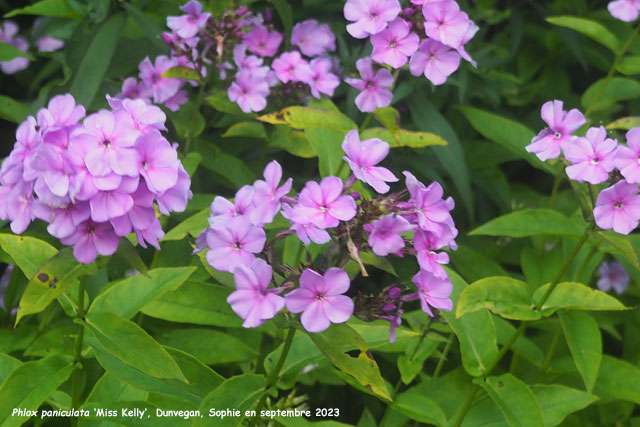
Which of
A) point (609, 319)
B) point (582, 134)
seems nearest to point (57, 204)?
point (582, 134)

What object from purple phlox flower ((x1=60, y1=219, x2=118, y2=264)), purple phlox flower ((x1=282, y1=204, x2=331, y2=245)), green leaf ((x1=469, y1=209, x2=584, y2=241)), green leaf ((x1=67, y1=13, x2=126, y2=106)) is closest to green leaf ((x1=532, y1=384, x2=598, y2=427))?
green leaf ((x1=469, y1=209, x2=584, y2=241))

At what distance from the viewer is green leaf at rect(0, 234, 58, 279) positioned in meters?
1.70

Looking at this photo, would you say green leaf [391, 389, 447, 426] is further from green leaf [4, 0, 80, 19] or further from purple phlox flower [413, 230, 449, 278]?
green leaf [4, 0, 80, 19]

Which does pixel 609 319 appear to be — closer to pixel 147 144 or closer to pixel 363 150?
pixel 363 150

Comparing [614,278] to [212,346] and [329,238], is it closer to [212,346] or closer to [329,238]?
[212,346]

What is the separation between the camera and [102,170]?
1.33 meters

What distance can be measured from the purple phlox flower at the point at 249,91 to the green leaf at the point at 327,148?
249mm

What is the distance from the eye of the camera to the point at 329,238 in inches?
53.7

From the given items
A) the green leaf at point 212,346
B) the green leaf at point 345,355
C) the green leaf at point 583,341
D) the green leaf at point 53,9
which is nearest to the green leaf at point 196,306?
the green leaf at point 212,346

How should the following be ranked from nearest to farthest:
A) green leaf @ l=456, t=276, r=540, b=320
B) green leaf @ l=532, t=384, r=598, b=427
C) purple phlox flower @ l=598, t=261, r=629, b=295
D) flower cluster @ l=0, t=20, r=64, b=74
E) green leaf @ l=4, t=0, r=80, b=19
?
1. green leaf @ l=456, t=276, r=540, b=320
2. green leaf @ l=532, t=384, r=598, b=427
3. green leaf @ l=4, t=0, r=80, b=19
4. purple phlox flower @ l=598, t=261, r=629, b=295
5. flower cluster @ l=0, t=20, r=64, b=74

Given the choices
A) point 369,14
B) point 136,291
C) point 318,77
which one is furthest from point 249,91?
point 136,291

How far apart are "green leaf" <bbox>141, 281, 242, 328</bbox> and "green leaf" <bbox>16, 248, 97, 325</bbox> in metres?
0.49

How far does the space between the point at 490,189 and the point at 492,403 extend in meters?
1.06

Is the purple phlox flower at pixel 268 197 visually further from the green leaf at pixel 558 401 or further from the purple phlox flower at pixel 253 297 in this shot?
the green leaf at pixel 558 401
